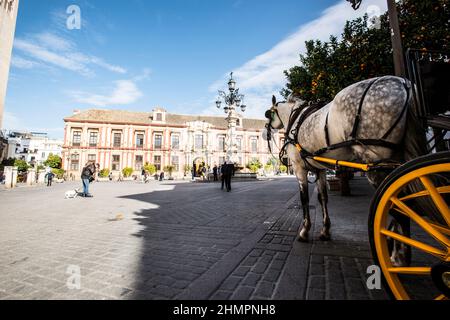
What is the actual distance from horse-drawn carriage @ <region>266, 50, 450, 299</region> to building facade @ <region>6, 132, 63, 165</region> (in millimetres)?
83520

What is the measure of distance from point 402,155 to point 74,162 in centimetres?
4510

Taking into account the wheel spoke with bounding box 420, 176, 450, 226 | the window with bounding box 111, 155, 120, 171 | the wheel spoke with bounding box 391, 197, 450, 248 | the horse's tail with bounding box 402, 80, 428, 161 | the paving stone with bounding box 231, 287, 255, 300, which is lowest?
the paving stone with bounding box 231, 287, 255, 300

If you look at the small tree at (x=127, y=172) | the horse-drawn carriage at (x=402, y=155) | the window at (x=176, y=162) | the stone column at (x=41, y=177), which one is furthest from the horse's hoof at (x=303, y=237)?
the window at (x=176, y=162)

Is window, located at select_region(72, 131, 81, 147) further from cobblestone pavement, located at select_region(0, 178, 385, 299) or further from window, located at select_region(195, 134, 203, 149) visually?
cobblestone pavement, located at select_region(0, 178, 385, 299)

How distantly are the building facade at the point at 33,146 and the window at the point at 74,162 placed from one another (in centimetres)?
3889

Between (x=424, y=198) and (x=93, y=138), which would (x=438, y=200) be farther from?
(x=93, y=138)

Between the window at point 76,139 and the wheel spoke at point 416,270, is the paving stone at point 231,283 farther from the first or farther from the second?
the window at point 76,139

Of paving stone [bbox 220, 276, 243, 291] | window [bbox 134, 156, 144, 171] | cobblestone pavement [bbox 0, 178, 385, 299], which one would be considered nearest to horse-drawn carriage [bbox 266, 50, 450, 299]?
cobblestone pavement [bbox 0, 178, 385, 299]

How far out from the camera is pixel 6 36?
1834 centimetres

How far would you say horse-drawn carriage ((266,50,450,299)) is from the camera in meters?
1.31

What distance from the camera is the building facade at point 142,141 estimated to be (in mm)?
37156

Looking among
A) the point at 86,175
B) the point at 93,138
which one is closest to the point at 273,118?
the point at 86,175
